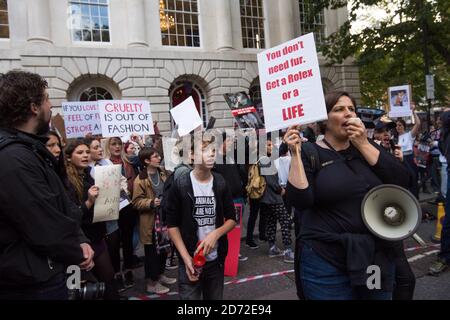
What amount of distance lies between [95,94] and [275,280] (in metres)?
13.8

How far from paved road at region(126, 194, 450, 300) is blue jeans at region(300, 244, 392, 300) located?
2126 millimetres

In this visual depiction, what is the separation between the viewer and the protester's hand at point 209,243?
2756 mm

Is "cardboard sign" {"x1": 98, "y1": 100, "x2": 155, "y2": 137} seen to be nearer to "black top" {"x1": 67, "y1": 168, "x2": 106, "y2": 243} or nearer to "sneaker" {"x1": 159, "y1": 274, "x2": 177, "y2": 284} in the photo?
"sneaker" {"x1": 159, "y1": 274, "x2": 177, "y2": 284}

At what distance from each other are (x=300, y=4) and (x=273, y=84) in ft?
65.8

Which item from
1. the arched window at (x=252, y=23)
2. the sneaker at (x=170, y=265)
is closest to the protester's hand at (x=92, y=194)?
the sneaker at (x=170, y=265)

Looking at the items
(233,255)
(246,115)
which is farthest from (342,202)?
(246,115)

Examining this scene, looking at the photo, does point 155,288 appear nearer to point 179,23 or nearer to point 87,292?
point 87,292

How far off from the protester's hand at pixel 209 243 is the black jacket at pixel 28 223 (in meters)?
0.96

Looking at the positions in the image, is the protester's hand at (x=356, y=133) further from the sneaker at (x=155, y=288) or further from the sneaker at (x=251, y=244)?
the sneaker at (x=251, y=244)

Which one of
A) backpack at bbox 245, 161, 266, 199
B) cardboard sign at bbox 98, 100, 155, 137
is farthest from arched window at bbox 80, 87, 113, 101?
backpack at bbox 245, 161, 266, 199

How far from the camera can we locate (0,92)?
2041 millimetres

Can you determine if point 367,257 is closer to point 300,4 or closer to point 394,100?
point 394,100

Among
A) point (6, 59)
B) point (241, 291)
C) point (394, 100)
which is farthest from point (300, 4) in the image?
point (241, 291)

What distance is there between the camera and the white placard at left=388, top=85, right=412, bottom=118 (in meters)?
9.94
